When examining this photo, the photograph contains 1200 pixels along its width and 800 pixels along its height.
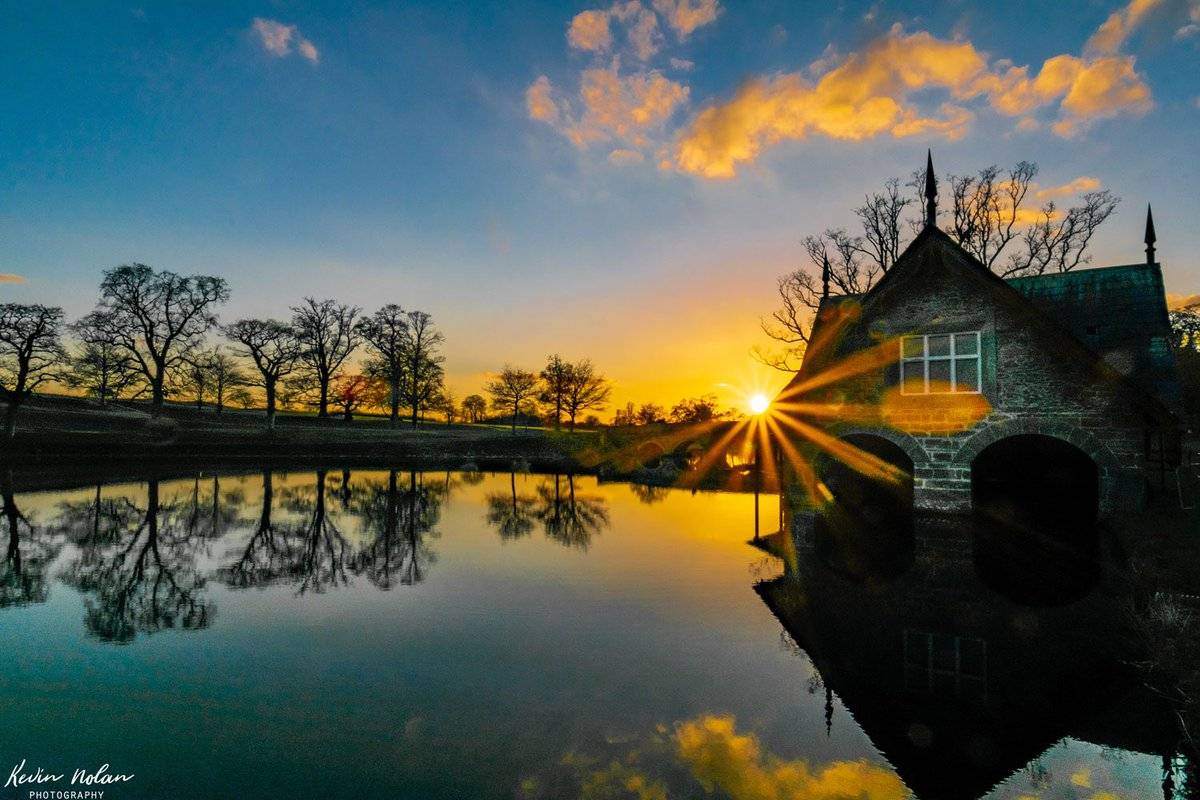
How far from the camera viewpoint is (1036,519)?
16.4 meters

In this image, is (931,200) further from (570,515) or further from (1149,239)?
(570,515)

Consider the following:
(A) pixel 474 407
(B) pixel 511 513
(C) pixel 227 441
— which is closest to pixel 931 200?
(B) pixel 511 513

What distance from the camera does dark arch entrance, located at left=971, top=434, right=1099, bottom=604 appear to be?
1038 centimetres

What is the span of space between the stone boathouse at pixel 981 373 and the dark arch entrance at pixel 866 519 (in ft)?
4.31

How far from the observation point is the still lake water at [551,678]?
4695 millimetres

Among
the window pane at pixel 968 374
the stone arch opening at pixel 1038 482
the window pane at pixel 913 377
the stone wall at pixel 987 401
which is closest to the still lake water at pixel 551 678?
the stone wall at pixel 987 401

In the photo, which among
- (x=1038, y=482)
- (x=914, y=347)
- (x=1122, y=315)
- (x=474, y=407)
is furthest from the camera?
(x=474, y=407)

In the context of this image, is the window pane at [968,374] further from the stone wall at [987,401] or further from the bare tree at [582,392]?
the bare tree at [582,392]

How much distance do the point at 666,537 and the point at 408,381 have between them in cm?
5377

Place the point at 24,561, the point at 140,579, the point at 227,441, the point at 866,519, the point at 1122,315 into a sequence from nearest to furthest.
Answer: the point at 140,579
the point at 24,561
the point at 1122,315
the point at 866,519
the point at 227,441

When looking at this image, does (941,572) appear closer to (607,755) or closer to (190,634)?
(607,755)

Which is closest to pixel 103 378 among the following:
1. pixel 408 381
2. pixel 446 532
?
pixel 408 381

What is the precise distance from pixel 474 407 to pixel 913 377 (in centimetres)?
9442

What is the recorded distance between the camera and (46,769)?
4.77 meters
